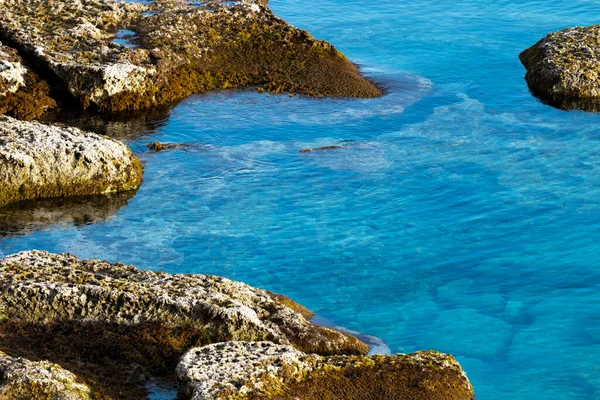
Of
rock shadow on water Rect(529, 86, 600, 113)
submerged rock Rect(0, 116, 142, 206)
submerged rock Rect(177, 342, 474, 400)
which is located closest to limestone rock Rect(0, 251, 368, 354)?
submerged rock Rect(177, 342, 474, 400)

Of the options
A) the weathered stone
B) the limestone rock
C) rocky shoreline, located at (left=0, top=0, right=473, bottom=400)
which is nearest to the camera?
the weathered stone

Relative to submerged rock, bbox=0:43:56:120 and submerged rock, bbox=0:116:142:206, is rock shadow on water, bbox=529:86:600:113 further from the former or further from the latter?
submerged rock, bbox=0:43:56:120

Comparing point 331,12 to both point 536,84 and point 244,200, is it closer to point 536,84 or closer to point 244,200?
point 536,84

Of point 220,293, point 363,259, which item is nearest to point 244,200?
point 363,259

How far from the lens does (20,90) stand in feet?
116

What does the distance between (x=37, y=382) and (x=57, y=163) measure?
53.2ft

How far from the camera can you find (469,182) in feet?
102

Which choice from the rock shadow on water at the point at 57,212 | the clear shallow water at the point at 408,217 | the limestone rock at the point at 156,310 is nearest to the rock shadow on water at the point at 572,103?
the clear shallow water at the point at 408,217

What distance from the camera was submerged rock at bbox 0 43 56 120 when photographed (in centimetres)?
3475

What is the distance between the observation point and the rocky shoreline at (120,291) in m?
15.1

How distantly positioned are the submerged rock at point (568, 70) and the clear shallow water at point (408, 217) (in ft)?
3.43

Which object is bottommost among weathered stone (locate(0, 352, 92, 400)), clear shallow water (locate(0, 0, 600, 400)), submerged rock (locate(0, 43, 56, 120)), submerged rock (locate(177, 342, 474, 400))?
clear shallow water (locate(0, 0, 600, 400))

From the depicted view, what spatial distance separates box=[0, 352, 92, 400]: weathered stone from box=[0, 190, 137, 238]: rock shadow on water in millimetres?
12866

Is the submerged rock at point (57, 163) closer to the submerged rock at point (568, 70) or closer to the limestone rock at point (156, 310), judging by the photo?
the limestone rock at point (156, 310)
